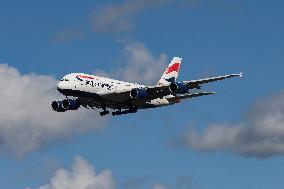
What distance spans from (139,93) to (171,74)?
14925mm

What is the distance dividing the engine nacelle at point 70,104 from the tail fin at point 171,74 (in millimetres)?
15018

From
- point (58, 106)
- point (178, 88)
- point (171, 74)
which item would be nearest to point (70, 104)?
point (58, 106)

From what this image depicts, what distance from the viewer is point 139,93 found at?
387 ft

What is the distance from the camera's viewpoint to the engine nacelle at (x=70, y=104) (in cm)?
12569

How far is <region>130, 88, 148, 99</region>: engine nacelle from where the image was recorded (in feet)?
386

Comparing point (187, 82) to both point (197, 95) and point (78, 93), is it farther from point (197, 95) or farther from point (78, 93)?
point (78, 93)

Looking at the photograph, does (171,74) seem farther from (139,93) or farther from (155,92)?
(139,93)

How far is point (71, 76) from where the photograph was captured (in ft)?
392

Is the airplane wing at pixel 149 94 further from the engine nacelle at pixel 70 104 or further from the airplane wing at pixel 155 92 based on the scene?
the engine nacelle at pixel 70 104

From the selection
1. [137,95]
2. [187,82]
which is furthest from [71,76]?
[187,82]

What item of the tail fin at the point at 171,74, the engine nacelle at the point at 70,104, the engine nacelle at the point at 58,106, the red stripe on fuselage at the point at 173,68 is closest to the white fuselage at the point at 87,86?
the engine nacelle at the point at 70,104

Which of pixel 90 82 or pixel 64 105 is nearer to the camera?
pixel 90 82

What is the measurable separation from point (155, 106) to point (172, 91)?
10.9 metres

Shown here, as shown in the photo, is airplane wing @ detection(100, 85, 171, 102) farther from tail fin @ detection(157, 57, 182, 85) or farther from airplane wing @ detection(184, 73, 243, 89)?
tail fin @ detection(157, 57, 182, 85)
